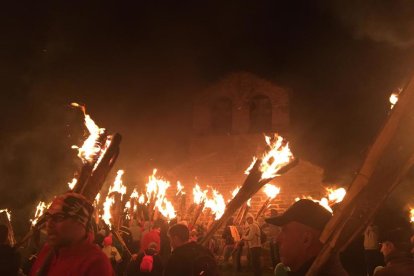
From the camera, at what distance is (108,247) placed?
34.1ft

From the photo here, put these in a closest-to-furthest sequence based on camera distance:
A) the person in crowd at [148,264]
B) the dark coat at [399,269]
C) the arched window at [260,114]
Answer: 1. the dark coat at [399,269]
2. the person in crowd at [148,264]
3. the arched window at [260,114]

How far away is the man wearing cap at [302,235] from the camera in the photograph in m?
2.72

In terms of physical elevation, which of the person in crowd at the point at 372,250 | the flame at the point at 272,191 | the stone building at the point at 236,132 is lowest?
the person in crowd at the point at 372,250

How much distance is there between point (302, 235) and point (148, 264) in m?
4.32

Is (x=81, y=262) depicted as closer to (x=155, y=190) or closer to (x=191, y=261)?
(x=191, y=261)

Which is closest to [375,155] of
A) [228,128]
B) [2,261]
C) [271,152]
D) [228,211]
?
A: [228,211]

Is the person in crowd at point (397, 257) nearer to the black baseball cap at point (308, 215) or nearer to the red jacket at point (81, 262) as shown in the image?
the black baseball cap at point (308, 215)

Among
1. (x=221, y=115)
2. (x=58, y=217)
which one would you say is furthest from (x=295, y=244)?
(x=221, y=115)

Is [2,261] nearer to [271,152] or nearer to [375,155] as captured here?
[271,152]

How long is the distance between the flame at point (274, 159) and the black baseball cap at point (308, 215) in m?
1.07

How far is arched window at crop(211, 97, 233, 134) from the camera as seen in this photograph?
23766mm

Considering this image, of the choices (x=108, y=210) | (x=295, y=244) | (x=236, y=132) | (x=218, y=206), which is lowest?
(x=295, y=244)

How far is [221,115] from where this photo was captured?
2408cm

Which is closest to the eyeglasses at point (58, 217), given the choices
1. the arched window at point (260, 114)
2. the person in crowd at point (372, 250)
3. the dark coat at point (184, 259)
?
the dark coat at point (184, 259)
